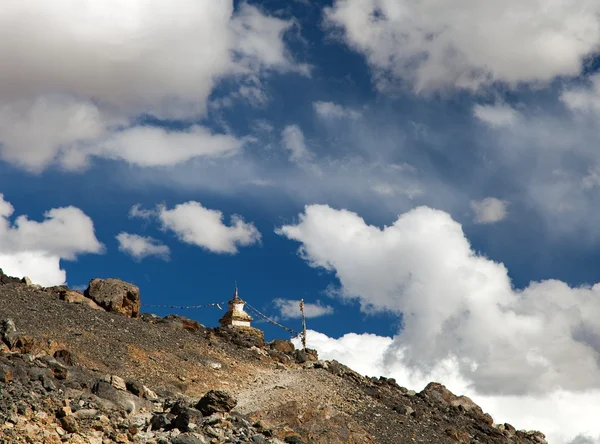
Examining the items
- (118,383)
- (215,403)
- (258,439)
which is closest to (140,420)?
(215,403)

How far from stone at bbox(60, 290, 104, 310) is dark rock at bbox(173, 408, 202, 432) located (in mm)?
16176

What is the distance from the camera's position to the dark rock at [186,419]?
2545 centimetres

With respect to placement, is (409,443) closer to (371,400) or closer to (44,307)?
(371,400)

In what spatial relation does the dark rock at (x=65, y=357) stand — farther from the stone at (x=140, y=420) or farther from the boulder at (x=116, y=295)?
the boulder at (x=116, y=295)

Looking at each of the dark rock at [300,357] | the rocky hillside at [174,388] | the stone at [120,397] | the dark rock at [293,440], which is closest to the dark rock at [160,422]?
the rocky hillside at [174,388]

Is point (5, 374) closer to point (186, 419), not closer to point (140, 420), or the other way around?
point (140, 420)

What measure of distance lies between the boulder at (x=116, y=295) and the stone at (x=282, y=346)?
746cm

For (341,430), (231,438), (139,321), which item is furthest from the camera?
(139,321)

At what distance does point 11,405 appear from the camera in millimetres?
23406

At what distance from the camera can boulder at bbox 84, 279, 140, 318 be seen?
42.4m

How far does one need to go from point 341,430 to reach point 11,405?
1280 centimetres

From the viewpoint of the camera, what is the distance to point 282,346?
148 feet

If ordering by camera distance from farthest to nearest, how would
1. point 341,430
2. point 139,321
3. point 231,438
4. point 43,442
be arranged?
point 139,321, point 341,430, point 231,438, point 43,442

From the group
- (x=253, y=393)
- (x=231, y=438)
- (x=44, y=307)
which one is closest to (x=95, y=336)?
(x=44, y=307)
